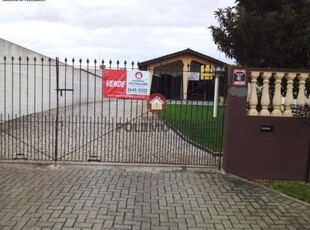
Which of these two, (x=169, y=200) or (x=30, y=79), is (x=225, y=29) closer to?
(x=169, y=200)

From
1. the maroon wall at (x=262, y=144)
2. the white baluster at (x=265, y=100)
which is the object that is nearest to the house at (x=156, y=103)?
the maroon wall at (x=262, y=144)

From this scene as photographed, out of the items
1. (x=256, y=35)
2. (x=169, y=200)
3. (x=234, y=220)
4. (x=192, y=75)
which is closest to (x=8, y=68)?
(x=192, y=75)

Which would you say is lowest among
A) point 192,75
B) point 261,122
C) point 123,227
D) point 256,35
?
point 123,227

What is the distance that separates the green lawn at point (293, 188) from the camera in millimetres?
6043

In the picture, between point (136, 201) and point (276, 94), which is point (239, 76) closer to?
point (276, 94)

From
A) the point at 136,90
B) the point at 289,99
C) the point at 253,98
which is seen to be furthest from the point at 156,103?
the point at 289,99

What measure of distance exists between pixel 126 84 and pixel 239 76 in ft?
7.14

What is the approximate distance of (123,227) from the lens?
4.56 meters

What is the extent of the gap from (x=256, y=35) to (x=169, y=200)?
441 cm

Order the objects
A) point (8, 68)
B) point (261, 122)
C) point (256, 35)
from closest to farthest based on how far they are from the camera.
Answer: point (261, 122)
point (256, 35)
point (8, 68)

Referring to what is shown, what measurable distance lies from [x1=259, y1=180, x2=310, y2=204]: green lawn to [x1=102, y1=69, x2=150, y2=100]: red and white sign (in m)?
2.89

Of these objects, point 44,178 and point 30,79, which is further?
point 30,79

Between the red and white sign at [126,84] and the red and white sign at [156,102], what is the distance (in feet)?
0.48

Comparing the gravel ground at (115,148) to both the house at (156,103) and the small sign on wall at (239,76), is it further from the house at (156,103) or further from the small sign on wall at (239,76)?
the small sign on wall at (239,76)
